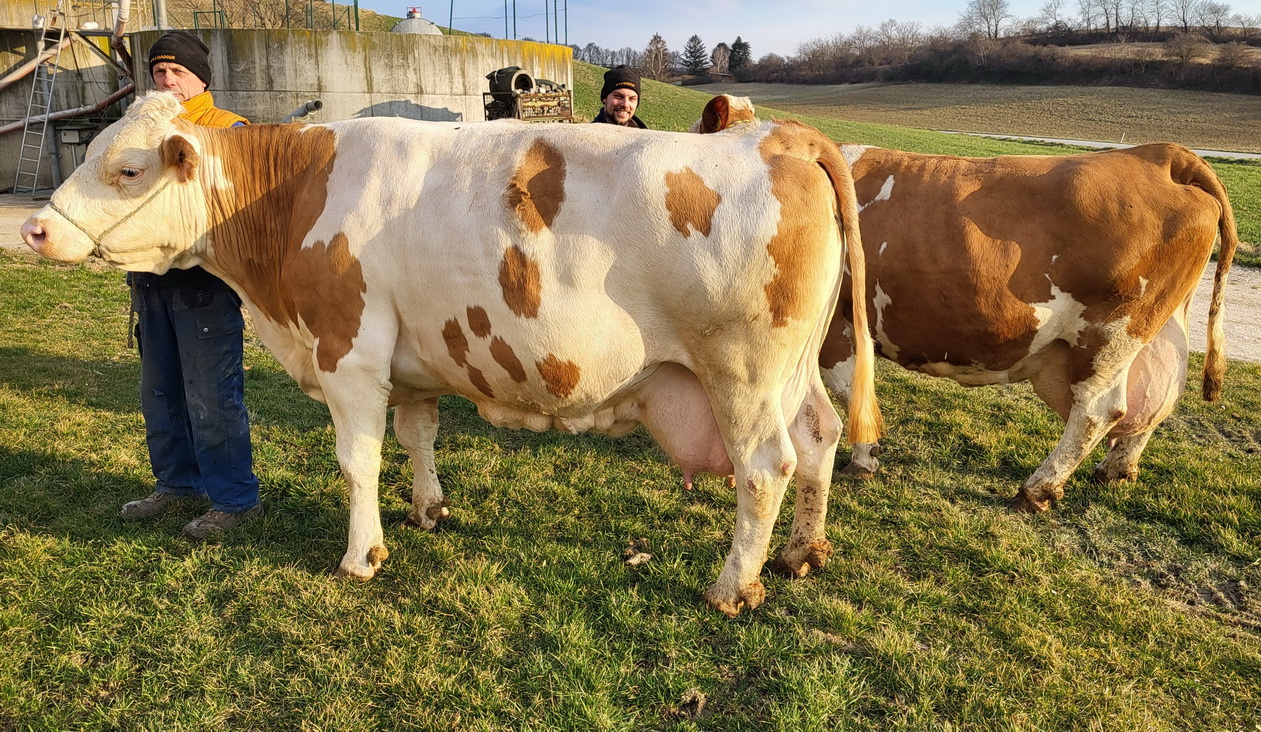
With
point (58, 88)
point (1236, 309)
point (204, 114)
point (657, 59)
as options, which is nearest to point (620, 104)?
point (204, 114)

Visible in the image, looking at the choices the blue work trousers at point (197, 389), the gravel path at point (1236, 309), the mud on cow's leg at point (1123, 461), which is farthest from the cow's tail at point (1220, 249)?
the blue work trousers at point (197, 389)

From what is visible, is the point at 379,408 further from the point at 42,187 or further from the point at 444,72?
the point at 42,187

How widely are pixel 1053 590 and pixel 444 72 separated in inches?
669

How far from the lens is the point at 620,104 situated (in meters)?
6.28

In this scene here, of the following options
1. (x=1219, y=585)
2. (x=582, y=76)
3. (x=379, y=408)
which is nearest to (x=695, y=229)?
(x=379, y=408)

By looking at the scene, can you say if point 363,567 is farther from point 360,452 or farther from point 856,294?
point 856,294

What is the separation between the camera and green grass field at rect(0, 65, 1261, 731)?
3018 mm

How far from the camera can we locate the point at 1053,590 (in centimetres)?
376

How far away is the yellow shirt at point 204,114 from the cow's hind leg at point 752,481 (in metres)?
2.85

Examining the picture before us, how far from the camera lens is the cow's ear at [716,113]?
177 inches

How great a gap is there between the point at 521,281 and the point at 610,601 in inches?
61.3

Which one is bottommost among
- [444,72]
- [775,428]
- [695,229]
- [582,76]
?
[775,428]

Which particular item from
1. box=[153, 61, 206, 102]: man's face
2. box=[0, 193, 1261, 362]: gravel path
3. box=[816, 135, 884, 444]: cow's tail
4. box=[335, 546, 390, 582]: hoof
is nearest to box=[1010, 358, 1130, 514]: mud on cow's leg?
box=[816, 135, 884, 444]: cow's tail

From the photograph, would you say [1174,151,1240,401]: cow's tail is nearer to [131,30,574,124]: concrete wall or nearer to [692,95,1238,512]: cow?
[692,95,1238,512]: cow
